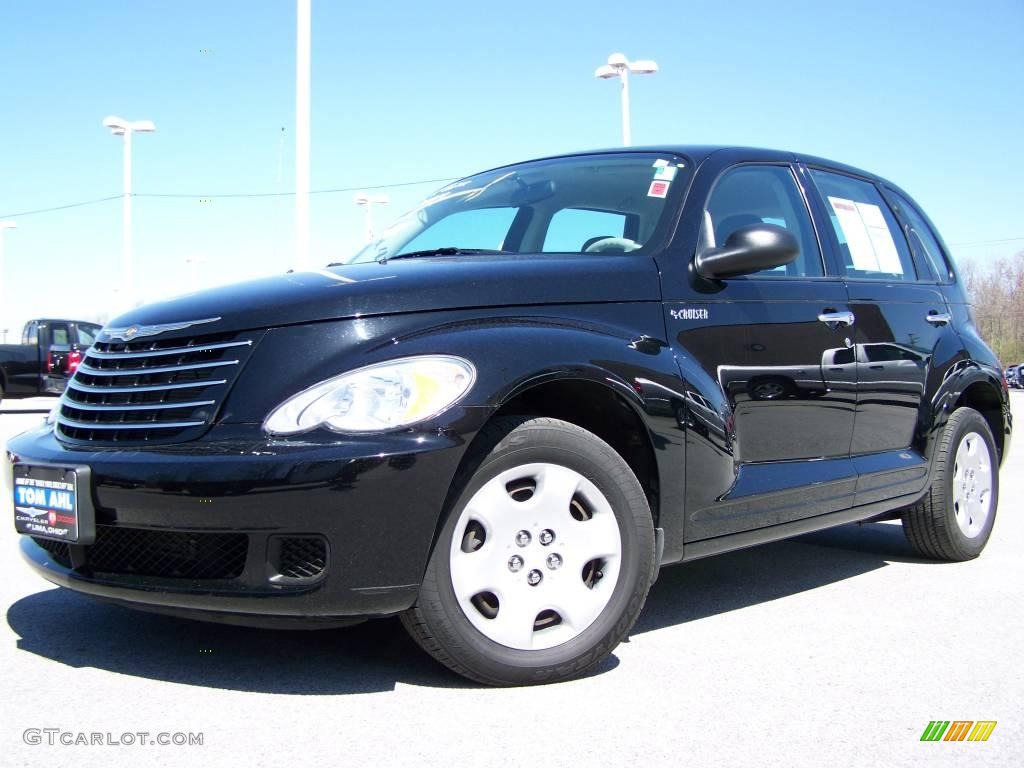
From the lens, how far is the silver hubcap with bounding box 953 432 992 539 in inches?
191

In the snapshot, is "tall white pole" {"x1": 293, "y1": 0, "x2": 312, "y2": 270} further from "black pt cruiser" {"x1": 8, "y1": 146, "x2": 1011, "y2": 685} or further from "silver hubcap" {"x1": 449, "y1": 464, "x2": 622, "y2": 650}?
"silver hubcap" {"x1": 449, "y1": 464, "x2": 622, "y2": 650}

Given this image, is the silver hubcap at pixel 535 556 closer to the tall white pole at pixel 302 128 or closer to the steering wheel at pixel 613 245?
the steering wheel at pixel 613 245

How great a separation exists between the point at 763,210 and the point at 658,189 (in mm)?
626

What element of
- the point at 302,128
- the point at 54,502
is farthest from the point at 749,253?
the point at 302,128

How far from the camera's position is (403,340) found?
272 centimetres

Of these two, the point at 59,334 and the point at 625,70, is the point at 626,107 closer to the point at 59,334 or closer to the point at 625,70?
the point at 625,70

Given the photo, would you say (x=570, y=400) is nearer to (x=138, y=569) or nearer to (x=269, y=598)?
(x=269, y=598)

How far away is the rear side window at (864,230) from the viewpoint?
445cm

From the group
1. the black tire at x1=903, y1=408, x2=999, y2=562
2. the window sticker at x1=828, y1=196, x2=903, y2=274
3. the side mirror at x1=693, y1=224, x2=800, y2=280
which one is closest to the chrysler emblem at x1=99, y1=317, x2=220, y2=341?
the side mirror at x1=693, y1=224, x2=800, y2=280

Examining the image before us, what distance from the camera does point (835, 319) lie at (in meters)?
4.04

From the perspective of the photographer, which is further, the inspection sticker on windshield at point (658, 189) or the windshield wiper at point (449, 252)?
the inspection sticker on windshield at point (658, 189)

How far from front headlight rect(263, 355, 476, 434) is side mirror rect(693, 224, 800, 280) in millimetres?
1213

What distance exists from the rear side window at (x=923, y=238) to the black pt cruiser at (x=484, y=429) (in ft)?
4.36

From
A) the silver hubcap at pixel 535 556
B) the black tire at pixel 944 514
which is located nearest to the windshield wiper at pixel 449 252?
the silver hubcap at pixel 535 556
